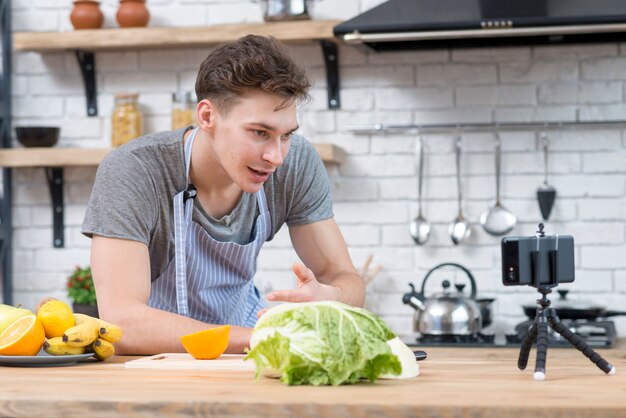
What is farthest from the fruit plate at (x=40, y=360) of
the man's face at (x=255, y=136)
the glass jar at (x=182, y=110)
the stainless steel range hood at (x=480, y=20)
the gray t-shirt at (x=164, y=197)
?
the glass jar at (x=182, y=110)

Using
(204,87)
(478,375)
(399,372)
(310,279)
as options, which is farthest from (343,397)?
(204,87)

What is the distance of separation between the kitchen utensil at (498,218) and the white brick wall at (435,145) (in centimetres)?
4

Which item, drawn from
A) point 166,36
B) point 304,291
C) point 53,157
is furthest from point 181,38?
point 304,291

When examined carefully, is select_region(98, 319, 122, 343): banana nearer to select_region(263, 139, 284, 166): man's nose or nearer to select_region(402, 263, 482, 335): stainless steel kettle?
select_region(263, 139, 284, 166): man's nose

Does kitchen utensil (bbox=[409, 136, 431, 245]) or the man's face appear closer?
the man's face

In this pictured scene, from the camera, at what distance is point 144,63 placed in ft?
12.9

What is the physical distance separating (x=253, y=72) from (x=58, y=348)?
2.35ft

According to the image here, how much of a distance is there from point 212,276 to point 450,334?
1092 mm

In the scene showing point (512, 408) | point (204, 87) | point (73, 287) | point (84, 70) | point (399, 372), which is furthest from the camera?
point (84, 70)

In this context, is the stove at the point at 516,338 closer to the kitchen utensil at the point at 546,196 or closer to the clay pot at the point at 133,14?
the kitchen utensil at the point at 546,196

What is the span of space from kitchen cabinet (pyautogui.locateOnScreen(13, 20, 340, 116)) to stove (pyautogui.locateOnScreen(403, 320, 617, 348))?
974mm

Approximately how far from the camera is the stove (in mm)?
3219

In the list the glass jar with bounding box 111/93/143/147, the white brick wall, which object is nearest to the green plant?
the white brick wall

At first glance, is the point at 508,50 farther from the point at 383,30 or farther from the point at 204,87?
the point at 204,87
